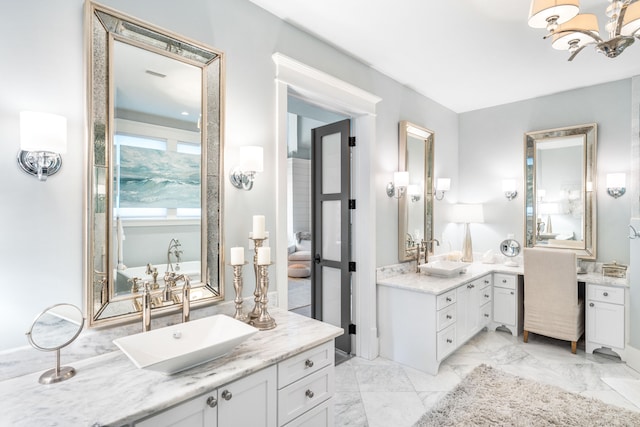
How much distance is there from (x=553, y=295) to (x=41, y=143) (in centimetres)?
411

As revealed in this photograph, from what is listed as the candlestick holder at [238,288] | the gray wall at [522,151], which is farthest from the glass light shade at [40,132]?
the gray wall at [522,151]

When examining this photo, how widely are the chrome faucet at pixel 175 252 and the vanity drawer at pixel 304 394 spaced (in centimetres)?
87

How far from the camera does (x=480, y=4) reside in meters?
2.19

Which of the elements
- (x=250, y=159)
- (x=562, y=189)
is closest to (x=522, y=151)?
(x=562, y=189)

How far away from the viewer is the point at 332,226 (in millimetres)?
3445

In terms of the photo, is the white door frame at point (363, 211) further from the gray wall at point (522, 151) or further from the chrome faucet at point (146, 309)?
the gray wall at point (522, 151)

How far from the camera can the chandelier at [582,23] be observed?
162 cm

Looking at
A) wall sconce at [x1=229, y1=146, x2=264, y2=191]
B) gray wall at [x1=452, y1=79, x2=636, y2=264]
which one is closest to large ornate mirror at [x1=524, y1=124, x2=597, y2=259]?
gray wall at [x1=452, y1=79, x2=636, y2=264]

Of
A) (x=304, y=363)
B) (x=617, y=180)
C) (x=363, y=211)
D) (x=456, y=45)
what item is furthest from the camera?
(x=617, y=180)

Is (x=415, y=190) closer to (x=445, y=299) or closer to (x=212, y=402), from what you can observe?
(x=445, y=299)

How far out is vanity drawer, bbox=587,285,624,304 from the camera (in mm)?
3133

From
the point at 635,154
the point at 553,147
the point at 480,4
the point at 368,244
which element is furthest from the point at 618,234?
the point at 480,4

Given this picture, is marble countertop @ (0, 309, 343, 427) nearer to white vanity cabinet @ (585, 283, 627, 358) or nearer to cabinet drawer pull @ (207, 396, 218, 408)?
cabinet drawer pull @ (207, 396, 218, 408)

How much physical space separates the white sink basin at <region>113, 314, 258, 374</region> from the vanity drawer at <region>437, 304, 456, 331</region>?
191 centimetres
